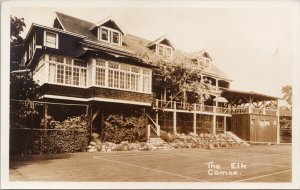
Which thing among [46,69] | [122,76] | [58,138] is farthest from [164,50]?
[58,138]

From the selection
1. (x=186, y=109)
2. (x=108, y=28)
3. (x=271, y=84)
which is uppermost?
(x=108, y=28)

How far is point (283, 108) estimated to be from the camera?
8.57 meters

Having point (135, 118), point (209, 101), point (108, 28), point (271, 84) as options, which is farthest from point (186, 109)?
point (108, 28)

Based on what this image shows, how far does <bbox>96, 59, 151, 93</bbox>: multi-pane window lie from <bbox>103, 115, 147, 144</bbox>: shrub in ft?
→ 2.51

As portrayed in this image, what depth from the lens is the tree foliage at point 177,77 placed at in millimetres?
9109

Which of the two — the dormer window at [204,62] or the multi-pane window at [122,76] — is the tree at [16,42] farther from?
the dormer window at [204,62]

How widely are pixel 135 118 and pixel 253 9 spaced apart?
3.70 meters

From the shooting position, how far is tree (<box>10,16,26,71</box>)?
805 cm

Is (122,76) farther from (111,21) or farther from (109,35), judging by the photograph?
(111,21)

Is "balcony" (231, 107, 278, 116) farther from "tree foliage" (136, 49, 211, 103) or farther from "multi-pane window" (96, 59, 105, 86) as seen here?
"multi-pane window" (96, 59, 105, 86)

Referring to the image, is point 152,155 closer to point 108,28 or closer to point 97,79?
point 97,79

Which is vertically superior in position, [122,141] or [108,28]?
[108,28]

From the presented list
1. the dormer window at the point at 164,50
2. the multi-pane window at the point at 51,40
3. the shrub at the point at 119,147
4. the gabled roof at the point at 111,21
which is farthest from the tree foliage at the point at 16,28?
the shrub at the point at 119,147

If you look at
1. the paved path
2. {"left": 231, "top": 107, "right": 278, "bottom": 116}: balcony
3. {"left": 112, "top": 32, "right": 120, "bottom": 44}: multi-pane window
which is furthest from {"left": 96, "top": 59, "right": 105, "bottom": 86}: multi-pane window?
{"left": 231, "top": 107, "right": 278, "bottom": 116}: balcony
